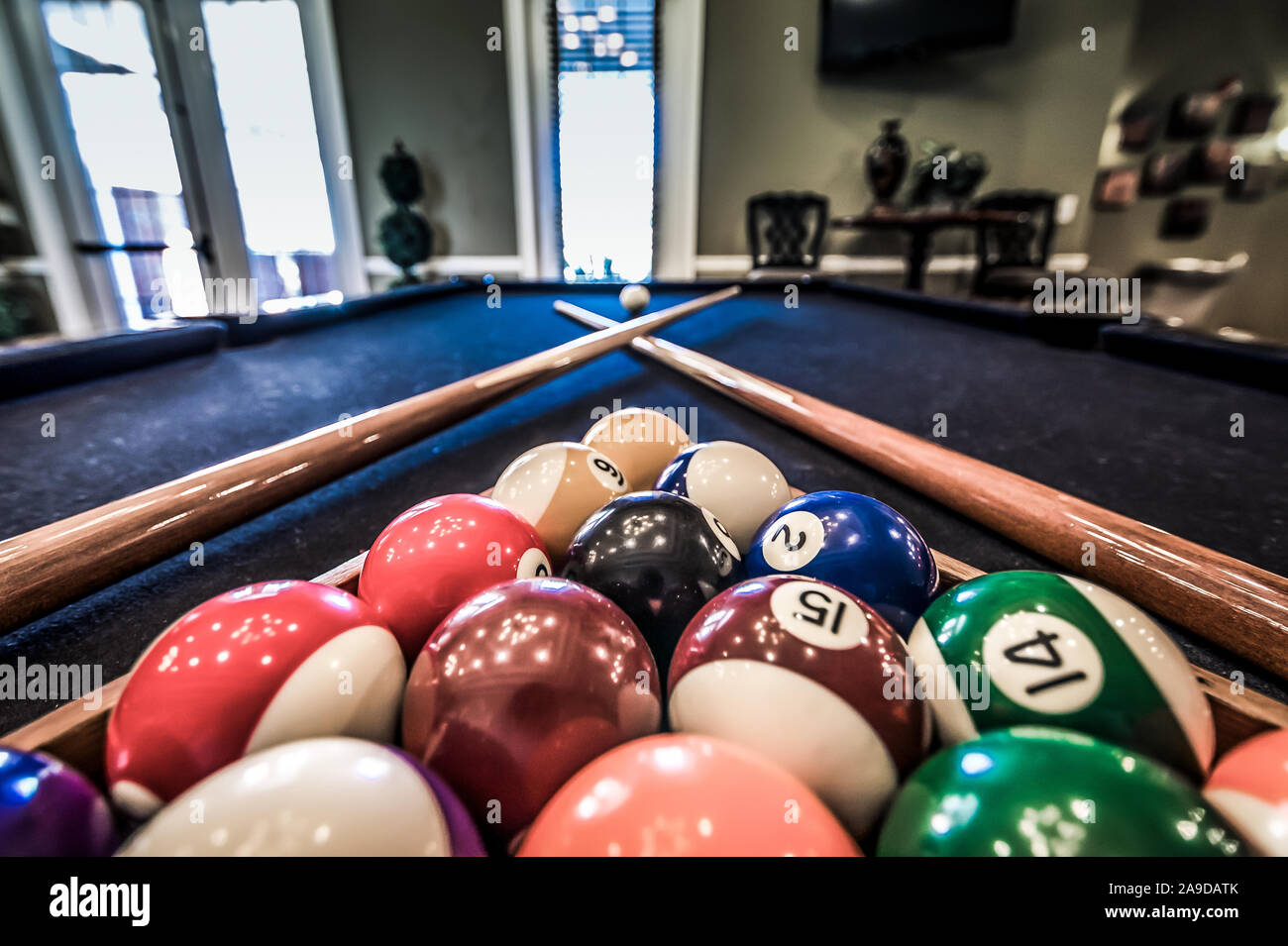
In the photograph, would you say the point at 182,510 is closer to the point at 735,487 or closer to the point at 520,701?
the point at 520,701

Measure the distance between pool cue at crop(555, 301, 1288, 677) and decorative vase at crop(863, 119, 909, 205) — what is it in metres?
4.29

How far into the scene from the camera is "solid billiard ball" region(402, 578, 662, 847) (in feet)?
1.94

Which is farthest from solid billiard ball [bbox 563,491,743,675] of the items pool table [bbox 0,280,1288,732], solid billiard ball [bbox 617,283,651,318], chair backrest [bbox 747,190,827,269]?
chair backrest [bbox 747,190,827,269]

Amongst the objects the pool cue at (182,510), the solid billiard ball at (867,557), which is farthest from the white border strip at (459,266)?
the solid billiard ball at (867,557)

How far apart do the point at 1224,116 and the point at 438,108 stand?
22.7ft

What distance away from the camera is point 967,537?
0.97 metres

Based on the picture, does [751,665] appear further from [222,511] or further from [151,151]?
[151,151]

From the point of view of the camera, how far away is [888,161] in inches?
182

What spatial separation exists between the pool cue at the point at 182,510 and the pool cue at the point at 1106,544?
0.82m

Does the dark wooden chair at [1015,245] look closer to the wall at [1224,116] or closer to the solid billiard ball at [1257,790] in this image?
the wall at [1224,116]

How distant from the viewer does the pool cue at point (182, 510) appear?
70cm

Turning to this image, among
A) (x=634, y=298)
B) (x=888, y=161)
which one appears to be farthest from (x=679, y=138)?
(x=634, y=298)
